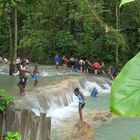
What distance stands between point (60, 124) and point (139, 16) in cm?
1378

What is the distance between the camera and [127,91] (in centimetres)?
60

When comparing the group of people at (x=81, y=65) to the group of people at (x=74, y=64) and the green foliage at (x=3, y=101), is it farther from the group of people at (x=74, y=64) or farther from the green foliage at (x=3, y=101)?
the green foliage at (x=3, y=101)

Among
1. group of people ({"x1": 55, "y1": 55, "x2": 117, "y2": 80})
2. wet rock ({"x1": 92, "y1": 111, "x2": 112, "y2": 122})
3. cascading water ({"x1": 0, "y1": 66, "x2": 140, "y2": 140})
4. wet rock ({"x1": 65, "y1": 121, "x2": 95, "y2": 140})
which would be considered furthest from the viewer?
group of people ({"x1": 55, "y1": 55, "x2": 117, "y2": 80})

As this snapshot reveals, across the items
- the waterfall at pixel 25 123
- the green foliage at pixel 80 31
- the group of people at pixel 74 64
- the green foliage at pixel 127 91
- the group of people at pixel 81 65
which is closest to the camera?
the green foliage at pixel 127 91

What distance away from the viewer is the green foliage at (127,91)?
58 centimetres

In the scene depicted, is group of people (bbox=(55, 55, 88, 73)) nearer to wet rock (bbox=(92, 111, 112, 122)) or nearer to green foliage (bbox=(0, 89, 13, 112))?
wet rock (bbox=(92, 111, 112, 122))

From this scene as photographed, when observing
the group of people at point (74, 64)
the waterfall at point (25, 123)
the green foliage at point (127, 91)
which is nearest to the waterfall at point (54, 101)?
the waterfall at point (25, 123)

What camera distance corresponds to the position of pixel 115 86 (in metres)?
0.60

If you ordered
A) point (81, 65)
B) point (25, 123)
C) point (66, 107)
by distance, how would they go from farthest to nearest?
1. point (81, 65)
2. point (66, 107)
3. point (25, 123)

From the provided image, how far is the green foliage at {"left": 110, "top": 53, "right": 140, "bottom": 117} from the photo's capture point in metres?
0.58

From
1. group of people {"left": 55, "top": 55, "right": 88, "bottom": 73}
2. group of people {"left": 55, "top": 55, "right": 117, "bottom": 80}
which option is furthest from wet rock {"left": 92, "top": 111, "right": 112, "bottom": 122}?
group of people {"left": 55, "top": 55, "right": 88, "bottom": 73}

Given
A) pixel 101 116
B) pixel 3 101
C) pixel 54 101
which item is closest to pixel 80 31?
pixel 54 101

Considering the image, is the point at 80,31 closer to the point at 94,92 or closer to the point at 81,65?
the point at 81,65

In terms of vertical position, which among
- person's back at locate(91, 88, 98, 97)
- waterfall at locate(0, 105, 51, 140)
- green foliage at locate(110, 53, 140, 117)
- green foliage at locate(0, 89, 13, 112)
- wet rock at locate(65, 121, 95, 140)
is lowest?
person's back at locate(91, 88, 98, 97)
